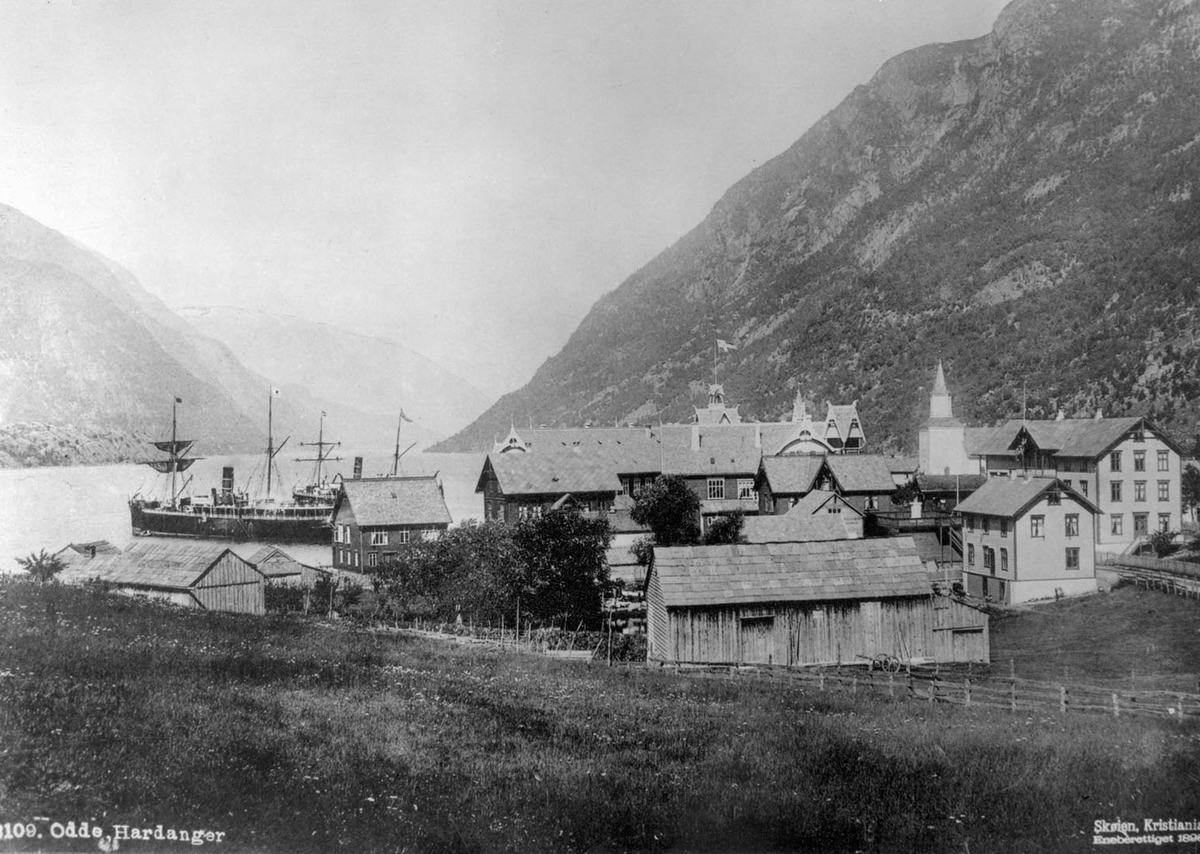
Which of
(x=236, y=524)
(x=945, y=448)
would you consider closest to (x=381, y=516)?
(x=236, y=524)

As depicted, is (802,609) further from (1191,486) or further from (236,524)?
(236,524)

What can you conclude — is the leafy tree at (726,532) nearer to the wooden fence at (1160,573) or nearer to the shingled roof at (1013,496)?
the shingled roof at (1013,496)

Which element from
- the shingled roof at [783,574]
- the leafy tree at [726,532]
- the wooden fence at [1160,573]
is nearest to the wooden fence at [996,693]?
the shingled roof at [783,574]

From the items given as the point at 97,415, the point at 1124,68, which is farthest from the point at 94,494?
the point at 1124,68

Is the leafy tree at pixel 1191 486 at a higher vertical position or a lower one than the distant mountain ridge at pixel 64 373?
lower

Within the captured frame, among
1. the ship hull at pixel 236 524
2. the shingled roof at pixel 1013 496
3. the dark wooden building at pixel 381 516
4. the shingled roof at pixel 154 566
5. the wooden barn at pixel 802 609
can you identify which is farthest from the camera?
the ship hull at pixel 236 524

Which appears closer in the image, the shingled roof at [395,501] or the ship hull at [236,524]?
the shingled roof at [395,501]

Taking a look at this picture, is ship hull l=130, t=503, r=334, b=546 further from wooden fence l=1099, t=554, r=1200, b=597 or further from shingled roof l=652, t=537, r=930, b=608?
wooden fence l=1099, t=554, r=1200, b=597
